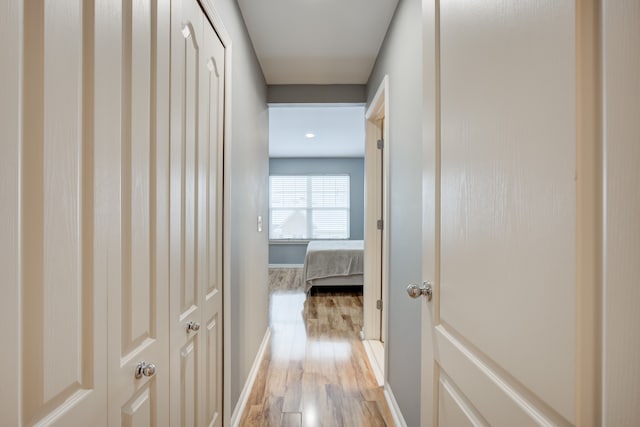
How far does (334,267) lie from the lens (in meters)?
5.32

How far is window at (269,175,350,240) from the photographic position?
8.09 metres

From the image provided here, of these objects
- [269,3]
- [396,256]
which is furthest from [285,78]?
[396,256]

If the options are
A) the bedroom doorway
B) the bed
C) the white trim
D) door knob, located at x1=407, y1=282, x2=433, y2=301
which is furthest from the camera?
the bed

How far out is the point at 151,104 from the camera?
39.1 inches

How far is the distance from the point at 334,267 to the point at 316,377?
9.17ft

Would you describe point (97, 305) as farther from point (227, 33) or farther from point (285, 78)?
point (285, 78)

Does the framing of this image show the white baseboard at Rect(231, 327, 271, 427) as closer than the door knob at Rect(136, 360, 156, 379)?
No

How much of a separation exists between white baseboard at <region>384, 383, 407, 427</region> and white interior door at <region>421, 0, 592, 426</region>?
1.02 m

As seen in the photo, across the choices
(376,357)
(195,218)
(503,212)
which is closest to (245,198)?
(195,218)

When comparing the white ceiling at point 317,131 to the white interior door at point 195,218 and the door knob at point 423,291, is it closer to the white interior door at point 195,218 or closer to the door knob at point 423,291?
the white interior door at point 195,218

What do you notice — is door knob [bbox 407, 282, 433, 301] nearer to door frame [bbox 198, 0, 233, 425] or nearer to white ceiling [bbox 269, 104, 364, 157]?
door frame [bbox 198, 0, 233, 425]
